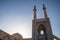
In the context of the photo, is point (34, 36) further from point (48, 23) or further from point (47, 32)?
point (48, 23)

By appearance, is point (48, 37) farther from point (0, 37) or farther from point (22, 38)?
point (0, 37)

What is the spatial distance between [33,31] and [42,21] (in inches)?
137

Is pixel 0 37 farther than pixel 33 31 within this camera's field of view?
No

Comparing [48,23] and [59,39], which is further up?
[48,23]

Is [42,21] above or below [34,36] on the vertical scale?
above

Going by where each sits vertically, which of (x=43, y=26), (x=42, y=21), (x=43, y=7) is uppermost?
(x=43, y=7)

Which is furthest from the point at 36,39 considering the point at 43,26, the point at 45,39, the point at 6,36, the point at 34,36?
the point at 6,36

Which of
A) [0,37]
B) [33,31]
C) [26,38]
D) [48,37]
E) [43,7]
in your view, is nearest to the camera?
[0,37]

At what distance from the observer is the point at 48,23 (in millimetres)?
19844

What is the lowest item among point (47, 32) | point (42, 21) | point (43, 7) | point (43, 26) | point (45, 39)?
point (45, 39)

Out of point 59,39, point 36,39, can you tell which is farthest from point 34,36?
point 59,39

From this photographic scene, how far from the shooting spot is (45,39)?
60.6ft

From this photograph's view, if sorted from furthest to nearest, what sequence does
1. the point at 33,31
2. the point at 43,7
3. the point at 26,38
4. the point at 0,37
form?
1. the point at 43,7
2. the point at 26,38
3. the point at 33,31
4. the point at 0,37

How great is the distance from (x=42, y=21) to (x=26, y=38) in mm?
6881
